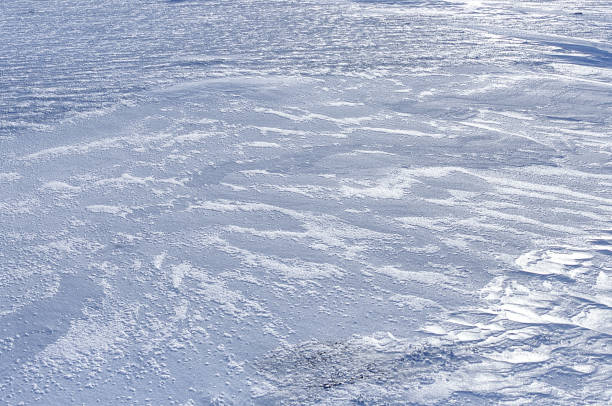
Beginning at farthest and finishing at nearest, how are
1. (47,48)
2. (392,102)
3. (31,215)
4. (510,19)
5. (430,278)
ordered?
(510,19), (47,48), (392,102), (31,215), (430,278)

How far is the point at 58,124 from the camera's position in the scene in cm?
341

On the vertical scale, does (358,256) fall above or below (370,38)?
below

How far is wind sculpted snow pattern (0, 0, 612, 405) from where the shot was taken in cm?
180

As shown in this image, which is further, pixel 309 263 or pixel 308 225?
pixel 308 225

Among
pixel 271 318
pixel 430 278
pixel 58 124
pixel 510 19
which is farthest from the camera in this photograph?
pixel 510 19

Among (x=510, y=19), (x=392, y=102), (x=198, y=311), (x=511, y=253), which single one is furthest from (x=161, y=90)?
(x=510, y=19)

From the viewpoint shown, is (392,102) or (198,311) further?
(392,102)

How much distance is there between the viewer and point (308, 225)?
2.50 meters

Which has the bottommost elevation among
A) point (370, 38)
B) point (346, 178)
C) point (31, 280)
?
point (31, 280)

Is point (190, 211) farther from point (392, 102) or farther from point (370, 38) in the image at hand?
point (370, 38)

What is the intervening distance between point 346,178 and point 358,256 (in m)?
0.63

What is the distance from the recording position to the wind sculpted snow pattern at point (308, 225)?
180cm

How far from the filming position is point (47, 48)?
15.9 feet

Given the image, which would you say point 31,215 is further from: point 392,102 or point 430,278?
point 392,102
